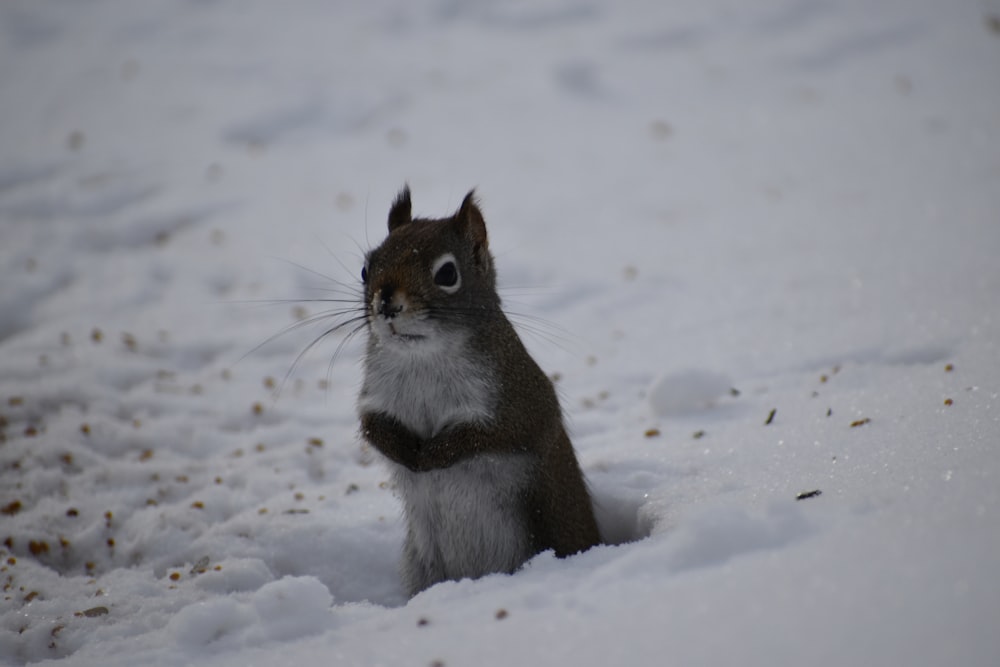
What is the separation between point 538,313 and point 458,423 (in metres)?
2.55

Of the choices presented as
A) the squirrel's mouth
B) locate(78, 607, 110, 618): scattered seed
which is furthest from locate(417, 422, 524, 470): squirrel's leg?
locate(78, 607, 110, 618): scattered seed

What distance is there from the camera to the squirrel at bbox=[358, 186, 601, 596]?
261 centimetres

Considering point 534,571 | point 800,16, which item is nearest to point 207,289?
point 534,571

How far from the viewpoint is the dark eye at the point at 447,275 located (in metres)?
2.68

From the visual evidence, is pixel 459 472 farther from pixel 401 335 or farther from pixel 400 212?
pixel 400 212

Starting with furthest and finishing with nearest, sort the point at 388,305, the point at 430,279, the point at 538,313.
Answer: the point at 538,313, the point at 430,279, the point at 388,305

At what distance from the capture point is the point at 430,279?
2654mm

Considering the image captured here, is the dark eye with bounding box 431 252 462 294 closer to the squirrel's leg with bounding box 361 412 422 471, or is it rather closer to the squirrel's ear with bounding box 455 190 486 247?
the squirrel's ear with bounding box 455 190 486 247

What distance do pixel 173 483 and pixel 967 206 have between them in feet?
14.6

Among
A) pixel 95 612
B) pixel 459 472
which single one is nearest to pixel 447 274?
pixel 459 472

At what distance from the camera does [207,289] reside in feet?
18.0

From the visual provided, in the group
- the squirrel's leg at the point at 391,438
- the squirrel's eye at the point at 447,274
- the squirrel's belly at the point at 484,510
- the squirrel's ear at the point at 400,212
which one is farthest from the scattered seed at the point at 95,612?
the squirrel's ear at the point at 400,212

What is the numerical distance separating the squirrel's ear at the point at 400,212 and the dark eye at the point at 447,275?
48cm

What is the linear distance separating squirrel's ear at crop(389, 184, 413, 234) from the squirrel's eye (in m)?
0.48
